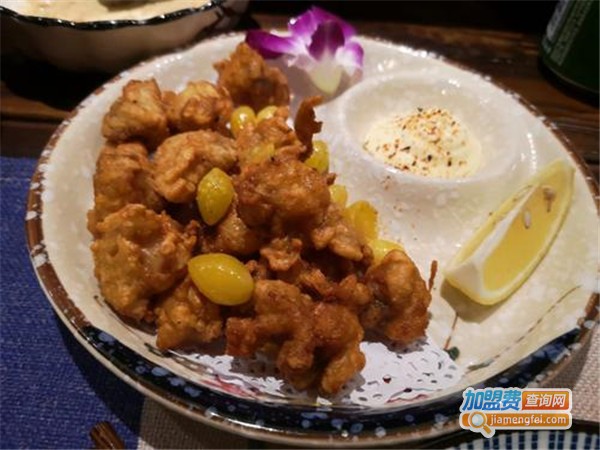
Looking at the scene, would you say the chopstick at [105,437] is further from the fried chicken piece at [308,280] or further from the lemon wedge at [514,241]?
the lemon wedge at [514,241]

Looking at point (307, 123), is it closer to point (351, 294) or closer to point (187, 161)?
point (187, 161)

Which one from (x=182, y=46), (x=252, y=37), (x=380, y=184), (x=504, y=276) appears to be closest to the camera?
(x=504, y=276)

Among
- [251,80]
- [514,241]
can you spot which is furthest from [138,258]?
[514,241]

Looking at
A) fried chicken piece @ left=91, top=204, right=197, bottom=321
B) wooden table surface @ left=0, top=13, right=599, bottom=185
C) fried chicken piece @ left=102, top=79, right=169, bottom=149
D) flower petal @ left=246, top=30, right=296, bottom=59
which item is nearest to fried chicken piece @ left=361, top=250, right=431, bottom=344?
fried chicken piece @ left=91, top=204, right=197, bottom=321

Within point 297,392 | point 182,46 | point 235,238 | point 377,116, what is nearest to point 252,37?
point 182,46

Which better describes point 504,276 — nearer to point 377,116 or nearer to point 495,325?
point 495,325

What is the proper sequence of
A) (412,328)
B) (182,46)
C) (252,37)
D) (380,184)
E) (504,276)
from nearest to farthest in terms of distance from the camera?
(412,328) < (504,276) < (380,184) < (252,37) < (182,46)
